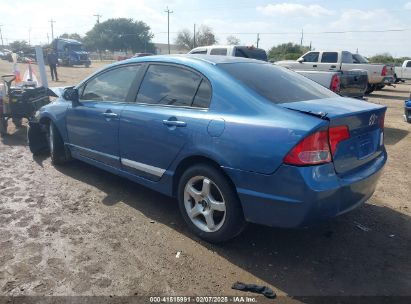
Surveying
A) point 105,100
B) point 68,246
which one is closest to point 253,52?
point 105,100

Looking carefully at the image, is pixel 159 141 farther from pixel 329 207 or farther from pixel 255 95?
pixel 329 207

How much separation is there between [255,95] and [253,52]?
9.68 meters

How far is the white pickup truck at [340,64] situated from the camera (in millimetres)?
16391

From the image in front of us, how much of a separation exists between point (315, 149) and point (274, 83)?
1.05 meters

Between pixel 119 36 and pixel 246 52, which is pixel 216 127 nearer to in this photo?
pixel 246 52

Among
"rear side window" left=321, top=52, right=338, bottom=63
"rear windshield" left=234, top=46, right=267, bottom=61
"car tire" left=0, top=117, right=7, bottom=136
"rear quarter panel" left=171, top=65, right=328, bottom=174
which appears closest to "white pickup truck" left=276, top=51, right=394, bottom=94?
"rear side window" left=321, top=52, right=338, bottom=63

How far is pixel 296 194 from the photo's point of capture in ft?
9.22

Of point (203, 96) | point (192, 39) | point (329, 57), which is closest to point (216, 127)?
point (203, 96)

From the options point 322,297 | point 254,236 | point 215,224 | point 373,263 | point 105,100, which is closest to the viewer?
point 322,297

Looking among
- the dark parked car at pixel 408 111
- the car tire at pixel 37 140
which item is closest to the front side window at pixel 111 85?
the car tire at pixel 37 140

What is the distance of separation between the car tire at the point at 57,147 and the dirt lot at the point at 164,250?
2.76 feet

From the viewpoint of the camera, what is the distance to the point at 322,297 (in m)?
2.77

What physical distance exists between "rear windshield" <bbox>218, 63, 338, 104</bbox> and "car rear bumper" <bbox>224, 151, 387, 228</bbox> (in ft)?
2.38

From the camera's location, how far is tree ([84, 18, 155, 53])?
82500 mm
